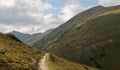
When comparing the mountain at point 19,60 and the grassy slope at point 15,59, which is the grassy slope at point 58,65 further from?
the grassy slope at point 15,59

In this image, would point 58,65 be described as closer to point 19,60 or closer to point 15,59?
point 19,60

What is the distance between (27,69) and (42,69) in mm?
7027

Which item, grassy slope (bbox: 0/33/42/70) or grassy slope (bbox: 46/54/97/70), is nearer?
grassy slope (bbox: 0/33/42/70)

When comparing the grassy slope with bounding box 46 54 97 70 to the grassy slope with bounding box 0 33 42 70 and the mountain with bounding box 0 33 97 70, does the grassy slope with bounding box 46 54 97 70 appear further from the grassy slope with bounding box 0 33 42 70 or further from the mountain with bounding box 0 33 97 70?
the grassy slope with bounding box 0 33 42 70

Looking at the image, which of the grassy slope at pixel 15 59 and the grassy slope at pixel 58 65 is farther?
the grassy slope at pixel 58 65

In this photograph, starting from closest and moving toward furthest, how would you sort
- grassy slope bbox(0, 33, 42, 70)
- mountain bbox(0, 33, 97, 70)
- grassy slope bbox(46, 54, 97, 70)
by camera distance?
grassy slope bbox(0, 33, 42, 70) → mountain bbox(0, 33, 97, 70) → grassy slope bbox(46, 54, 97, 70)

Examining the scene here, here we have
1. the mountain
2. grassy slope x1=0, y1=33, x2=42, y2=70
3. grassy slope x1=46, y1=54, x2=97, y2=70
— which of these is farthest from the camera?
grassy slope x1=46, y1=54, x2=97, y2=70

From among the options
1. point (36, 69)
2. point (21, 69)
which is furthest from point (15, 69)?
point (36, 69)

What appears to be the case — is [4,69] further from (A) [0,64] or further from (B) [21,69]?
(B) [21,69]

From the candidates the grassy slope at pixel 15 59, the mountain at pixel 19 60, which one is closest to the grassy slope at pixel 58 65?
the mountain at pixel 19 60

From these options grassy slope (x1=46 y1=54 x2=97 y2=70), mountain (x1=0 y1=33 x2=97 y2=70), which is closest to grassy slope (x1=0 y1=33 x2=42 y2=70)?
mountain (x1=0 y1=33 x2=97 y2=70)

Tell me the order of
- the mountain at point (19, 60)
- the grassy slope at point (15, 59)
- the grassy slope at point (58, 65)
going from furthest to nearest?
the grassy slope at point (58, 65) → the mountain at point (19, 60) → the grassy slope at point (15, 59)

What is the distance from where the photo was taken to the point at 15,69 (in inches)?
2024

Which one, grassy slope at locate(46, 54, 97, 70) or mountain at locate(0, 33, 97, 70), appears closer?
mountain at locate(0, 33, 97, 70)
